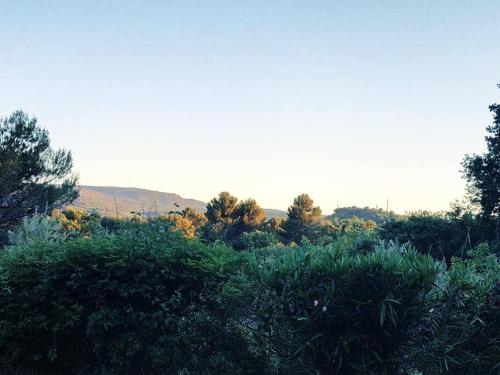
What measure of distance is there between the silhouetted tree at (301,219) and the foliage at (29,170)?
2770 cm

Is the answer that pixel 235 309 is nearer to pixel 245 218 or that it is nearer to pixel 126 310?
pixel 126 310

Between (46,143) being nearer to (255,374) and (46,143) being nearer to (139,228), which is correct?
(139,228)

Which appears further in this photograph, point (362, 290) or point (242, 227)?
point (242, 227)

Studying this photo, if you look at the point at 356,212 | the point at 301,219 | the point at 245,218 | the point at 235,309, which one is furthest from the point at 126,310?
the point at 356,212

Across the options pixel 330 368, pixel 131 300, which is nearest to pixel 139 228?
pixel 131 300

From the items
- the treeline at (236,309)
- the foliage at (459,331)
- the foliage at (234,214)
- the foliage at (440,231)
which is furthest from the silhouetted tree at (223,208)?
the foliage at (459,331)

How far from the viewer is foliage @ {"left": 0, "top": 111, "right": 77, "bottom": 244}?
30027 mm

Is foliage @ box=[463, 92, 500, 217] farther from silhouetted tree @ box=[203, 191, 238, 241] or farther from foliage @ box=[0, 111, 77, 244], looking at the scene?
silhouetted tree @ box=[203, 191, 238, 241]

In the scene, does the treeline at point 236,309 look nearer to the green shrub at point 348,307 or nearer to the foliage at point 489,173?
the green shrub at point 348,307

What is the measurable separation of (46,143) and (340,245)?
105 ft

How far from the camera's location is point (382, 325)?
5.39m

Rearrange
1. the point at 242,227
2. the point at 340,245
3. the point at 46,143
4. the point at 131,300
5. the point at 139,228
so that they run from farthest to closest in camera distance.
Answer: the point at 242,227 < the point at 46,143 < the point at 139,228 < the point at 131,300 < the point at 340,245

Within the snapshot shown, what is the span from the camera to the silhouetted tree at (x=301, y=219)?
5712 centimetres

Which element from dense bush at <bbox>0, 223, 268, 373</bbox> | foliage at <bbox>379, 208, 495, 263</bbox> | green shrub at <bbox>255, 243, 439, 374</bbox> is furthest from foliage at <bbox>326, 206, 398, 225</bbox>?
green shrub at <bbox>255, 243, 439, 374</bbox>
